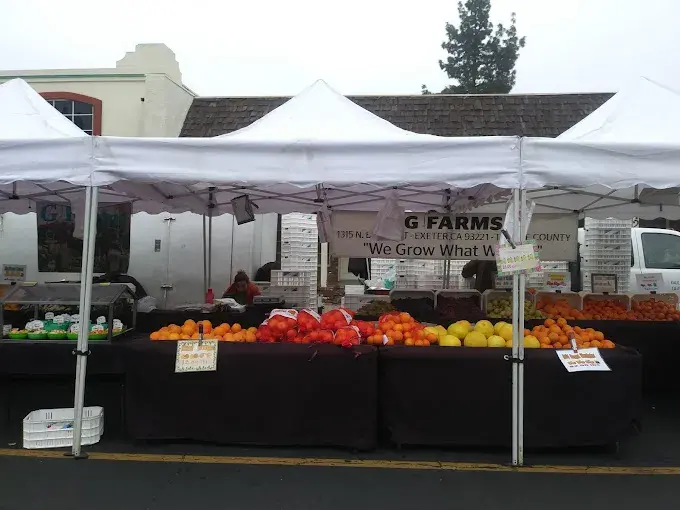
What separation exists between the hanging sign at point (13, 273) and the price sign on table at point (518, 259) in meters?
8.03

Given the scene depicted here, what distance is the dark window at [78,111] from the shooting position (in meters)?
12.0

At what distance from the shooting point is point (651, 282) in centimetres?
835

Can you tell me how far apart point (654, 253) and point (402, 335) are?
7335 millimetres

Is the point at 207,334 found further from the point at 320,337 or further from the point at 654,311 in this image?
the point at 654,311

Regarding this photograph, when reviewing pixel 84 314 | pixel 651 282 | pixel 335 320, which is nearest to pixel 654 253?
pixel 651 282

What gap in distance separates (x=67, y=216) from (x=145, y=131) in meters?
4.19

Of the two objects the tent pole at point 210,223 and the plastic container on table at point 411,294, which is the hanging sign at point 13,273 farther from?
the plastic container on table at point 411,294

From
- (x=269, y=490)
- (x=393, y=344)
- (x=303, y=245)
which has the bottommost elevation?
(x=269, y=490)

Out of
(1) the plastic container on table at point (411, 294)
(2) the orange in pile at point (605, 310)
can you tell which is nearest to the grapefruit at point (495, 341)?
(2) the orange in pile at point (605, 310)

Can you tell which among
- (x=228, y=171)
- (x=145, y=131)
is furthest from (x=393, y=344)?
(x=145, y=131)

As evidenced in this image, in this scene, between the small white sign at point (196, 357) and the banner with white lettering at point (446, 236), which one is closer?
the small white sign at point (196, 357)

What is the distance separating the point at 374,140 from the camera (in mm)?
3996

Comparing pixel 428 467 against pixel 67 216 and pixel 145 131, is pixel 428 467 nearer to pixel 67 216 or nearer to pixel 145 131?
pixel 67 216

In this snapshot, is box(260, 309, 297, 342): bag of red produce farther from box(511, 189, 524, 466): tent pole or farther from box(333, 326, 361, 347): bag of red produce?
box(511, 189, 524, 466): tent pole
